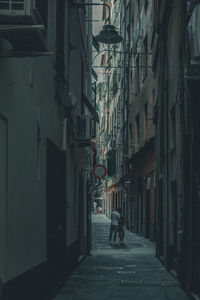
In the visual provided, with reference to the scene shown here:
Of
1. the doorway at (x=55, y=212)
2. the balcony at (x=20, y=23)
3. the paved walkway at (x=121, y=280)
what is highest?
the balcony at (x=20, y=23)

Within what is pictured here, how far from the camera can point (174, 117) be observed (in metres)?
15.0

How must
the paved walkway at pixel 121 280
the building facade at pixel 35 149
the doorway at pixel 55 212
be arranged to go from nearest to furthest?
the building facade at pixel 35 149 → the doorway at pixel 55 212 → the paved walkway at pixel 121 280

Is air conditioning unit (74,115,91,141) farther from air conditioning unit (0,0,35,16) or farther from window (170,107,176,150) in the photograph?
air conditioning unit (0,0,35,16)

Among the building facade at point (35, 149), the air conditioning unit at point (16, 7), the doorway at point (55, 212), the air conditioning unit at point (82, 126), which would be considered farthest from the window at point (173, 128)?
the air conditioning unit at point (16, 7)

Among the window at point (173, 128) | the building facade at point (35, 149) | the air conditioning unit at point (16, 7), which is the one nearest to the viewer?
the air conditioning unit at point (16, 7)

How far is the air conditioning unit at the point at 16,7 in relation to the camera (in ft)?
18.0

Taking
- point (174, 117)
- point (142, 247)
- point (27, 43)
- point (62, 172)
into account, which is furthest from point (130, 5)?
point (27, 43)

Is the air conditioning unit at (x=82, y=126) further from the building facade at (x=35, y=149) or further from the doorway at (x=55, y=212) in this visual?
the doorway at (x=55, y=212)

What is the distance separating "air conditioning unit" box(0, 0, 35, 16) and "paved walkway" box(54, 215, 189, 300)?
6.29 m

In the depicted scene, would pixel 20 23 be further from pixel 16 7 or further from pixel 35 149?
pixel 35 149

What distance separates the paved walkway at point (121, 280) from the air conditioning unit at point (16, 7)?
6.29 metres

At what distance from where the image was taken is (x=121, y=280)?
1309 cm

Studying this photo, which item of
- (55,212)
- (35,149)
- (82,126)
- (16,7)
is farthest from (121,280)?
(16,7)

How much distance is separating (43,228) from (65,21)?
5212 millimetres
